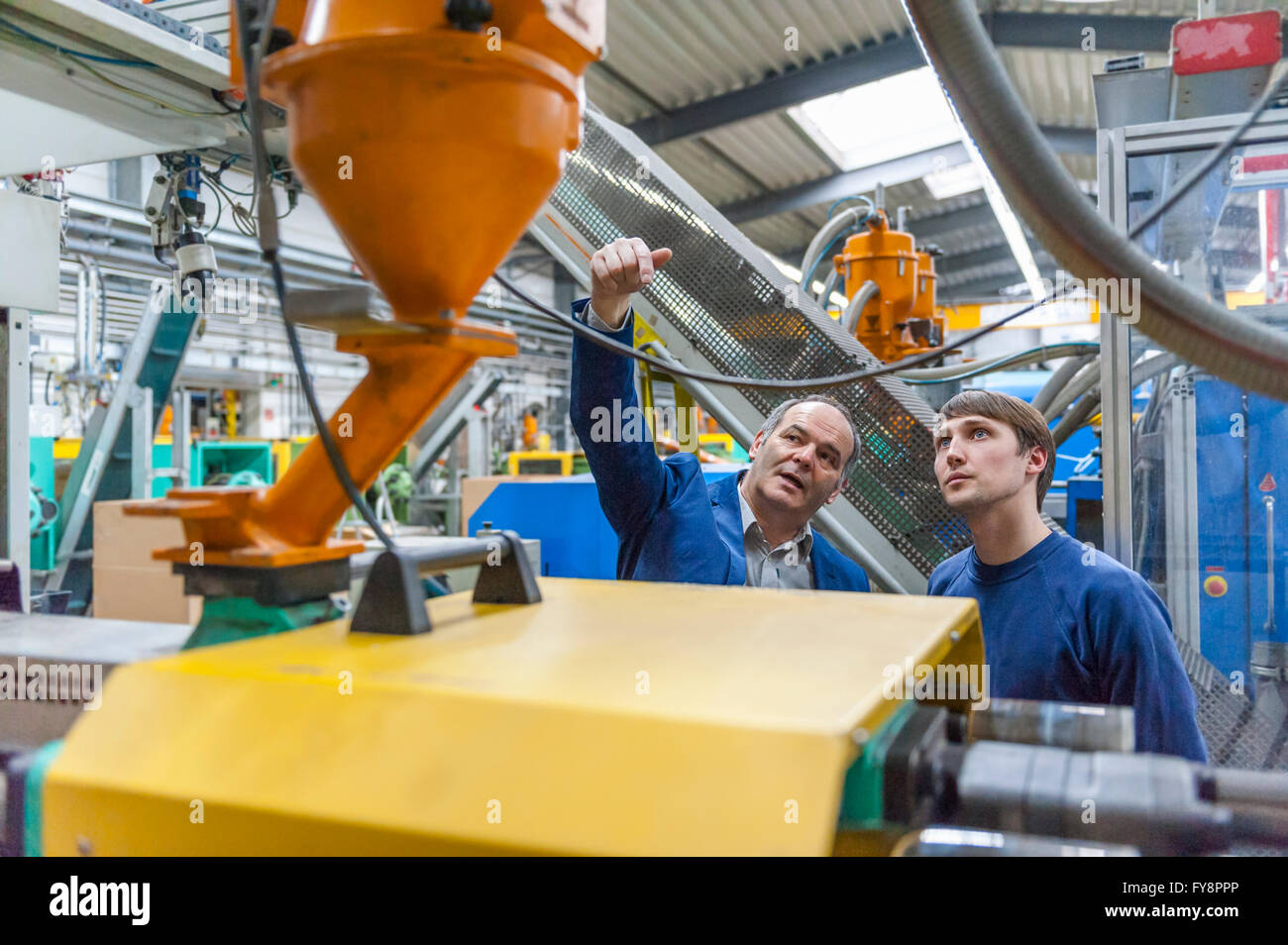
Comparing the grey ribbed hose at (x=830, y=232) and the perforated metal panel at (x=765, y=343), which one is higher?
the grey ribbed hose at (x=830, y=232)

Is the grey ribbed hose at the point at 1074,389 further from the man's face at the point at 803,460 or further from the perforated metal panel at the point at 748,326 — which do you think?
the man's face at the point at 803,460

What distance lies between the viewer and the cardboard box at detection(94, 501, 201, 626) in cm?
365

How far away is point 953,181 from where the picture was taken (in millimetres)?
9523

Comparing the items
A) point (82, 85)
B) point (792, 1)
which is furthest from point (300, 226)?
point (82, 85)

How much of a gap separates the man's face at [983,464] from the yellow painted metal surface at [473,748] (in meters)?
1.16

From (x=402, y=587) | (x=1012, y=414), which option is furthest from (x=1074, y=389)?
(x=402, y=587)

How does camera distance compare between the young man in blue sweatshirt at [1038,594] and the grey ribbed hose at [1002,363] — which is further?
the grey ribbed hose at [1002,363]

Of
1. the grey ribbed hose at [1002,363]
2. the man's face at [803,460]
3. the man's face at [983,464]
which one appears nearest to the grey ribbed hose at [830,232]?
the grey ribbed hose at [1002,363]

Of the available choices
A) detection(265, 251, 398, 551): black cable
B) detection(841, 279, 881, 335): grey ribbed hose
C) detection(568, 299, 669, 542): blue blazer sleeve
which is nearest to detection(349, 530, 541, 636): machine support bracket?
detection(265, 251, 398, 551): black cable

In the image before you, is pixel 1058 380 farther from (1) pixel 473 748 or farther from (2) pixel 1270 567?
(1) pixel 473 748

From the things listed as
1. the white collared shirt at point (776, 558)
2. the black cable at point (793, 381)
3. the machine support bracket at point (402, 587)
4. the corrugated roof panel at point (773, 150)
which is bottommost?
the white collared shirt at point (776, 558)

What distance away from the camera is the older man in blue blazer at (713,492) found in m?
1.70

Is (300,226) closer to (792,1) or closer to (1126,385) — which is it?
(792,1)

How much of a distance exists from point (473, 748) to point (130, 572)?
12.8ft
